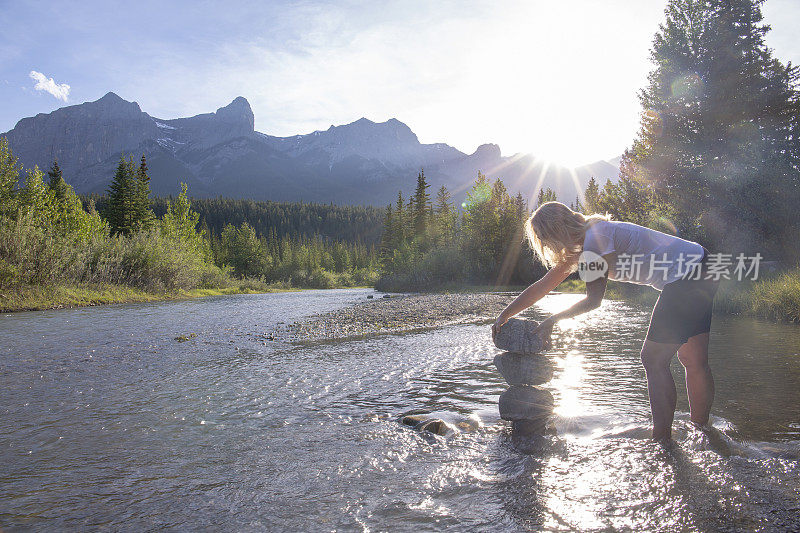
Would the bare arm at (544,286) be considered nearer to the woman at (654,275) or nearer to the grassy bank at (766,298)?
the woman at (654,275)

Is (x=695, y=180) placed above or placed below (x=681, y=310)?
above

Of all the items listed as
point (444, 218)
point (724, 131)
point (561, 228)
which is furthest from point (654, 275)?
point (444, 218)

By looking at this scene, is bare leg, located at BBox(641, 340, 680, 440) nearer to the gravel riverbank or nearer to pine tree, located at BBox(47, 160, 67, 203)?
Answer: the gravel riverbank

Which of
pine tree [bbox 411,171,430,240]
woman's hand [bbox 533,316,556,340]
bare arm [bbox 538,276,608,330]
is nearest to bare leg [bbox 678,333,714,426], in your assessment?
bare arm [bbox 538,276,608,330]

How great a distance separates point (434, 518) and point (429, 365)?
656cm

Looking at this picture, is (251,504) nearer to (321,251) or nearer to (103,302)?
(103,302)

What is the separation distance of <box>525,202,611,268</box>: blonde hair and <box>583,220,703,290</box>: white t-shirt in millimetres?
127

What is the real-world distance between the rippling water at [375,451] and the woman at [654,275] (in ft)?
2.82

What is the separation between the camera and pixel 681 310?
4613mm

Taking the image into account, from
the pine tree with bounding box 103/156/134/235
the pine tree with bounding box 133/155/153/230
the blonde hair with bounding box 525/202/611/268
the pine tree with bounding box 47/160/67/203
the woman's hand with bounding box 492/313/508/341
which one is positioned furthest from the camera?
the pine tree with bounding box 133/155/153/230

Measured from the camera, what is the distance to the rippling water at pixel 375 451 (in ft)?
11.6

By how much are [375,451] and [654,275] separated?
3771 millimetres

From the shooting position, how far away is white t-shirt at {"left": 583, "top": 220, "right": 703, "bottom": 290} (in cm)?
459

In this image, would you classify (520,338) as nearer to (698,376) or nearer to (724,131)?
(698,376)
